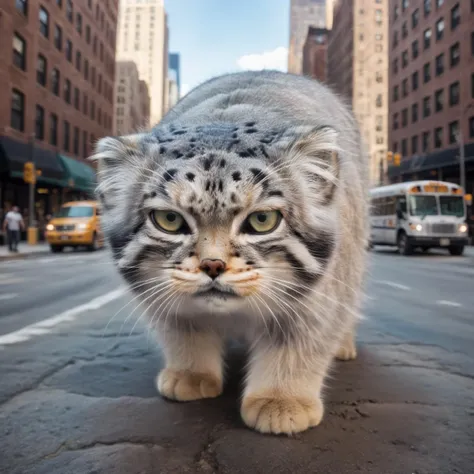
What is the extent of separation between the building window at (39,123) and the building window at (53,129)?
1501 millimetres

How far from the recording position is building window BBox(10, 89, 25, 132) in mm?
28500

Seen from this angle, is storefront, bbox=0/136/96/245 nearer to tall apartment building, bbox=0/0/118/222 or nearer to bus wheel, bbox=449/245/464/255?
tall apartment building, bbox=0/0/118/222

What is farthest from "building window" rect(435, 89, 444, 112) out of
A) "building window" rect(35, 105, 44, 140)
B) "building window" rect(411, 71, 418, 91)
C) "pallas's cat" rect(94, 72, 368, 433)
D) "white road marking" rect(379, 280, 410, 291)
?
"pallas's cat" rect(94, 72, 368, 433)

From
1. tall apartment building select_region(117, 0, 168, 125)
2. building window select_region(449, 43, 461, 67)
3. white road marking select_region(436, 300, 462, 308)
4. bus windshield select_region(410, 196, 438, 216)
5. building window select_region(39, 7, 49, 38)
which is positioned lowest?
white road marking select_region(436, 300, 462, 308)

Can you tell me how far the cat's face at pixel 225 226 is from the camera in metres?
2.32

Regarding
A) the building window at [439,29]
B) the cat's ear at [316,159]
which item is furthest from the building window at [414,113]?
the cat's ear at [316,159]

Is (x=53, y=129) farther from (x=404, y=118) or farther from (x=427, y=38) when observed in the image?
(x=427, y=38)

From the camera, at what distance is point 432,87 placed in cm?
4481

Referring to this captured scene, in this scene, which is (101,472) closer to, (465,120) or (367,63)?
(465,120)

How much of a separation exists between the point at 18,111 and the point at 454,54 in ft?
112

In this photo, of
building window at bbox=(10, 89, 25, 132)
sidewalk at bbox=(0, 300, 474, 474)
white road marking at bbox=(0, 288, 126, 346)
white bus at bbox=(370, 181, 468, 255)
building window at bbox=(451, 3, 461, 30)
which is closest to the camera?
sidewalk at bbox=(0, 300, 474, 474)

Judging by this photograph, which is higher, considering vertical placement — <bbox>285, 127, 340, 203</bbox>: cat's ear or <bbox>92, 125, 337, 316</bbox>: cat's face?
<bbox>285, 127, 340, 203</bbox>: cat's ear

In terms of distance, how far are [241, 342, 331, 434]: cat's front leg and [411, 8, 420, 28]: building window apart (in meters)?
52.8

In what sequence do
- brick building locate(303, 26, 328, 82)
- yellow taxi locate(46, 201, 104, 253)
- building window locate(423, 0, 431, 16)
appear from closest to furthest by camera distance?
yellow taxi locate(46, 201, 104, 253)
building window locate(423, 0, 431, 16)
brick building locate(303, 26, 328, 82)
